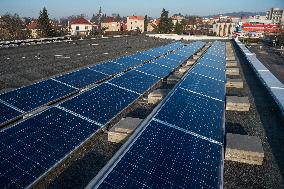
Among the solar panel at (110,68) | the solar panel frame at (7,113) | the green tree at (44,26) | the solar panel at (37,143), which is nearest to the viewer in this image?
the solar panel at (37,143)

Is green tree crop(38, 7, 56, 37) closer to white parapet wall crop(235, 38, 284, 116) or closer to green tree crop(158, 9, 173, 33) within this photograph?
green tree crop(158, 9, 173, 33)

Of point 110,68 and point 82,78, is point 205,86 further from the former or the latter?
point 110,68

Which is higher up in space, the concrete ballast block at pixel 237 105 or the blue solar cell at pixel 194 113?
the blue solar cell at pixel 194 113

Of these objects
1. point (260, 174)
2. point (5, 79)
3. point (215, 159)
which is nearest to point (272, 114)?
point (260, 174)

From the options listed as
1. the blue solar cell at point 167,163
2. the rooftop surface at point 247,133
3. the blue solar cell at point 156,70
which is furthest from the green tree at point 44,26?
the blue solar cell at point 167,163

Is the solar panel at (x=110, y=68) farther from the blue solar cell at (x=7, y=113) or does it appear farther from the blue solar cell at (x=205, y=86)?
the blue solar cell at (x=7, y=113)

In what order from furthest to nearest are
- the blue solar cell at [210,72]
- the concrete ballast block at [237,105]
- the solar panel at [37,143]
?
the blue solar cell at [210,72] < the concrete ballast block at [237,105] < the solar panel at [37,143]

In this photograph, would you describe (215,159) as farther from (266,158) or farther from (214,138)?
(266,158)
